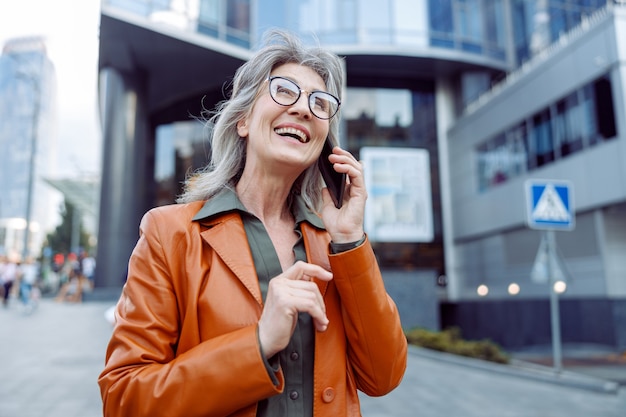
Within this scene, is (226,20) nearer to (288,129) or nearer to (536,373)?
(536,373)

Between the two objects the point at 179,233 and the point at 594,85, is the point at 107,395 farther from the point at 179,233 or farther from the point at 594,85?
the point at 594,85

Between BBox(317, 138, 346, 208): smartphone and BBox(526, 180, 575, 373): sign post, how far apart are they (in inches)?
271

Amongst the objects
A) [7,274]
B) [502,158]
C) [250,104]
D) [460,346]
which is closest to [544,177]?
[502,158]

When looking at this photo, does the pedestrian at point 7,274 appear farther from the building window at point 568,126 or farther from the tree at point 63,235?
the tree at point 63,235

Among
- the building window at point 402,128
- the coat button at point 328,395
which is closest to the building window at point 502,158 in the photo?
the building window at point 402,128

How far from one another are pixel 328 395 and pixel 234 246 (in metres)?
0.50

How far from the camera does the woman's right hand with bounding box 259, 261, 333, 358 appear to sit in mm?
1206

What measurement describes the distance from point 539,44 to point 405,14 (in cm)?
561

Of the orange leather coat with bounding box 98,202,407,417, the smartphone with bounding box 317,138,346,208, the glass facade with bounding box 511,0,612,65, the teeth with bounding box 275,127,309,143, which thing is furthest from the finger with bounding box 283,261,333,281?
the glass facade with bounding box 511,0,612,65

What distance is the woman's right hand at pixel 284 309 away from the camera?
3.96 ft

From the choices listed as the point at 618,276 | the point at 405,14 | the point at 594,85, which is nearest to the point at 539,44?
the point at 405,14

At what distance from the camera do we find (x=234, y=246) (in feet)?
4.79

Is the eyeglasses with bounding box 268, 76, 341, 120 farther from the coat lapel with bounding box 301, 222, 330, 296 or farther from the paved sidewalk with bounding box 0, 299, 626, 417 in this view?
the paved sidewalk with bounding box 0, 299, 626, 417

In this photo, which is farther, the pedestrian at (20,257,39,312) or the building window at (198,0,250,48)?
the building window at (198,0,250,48)
